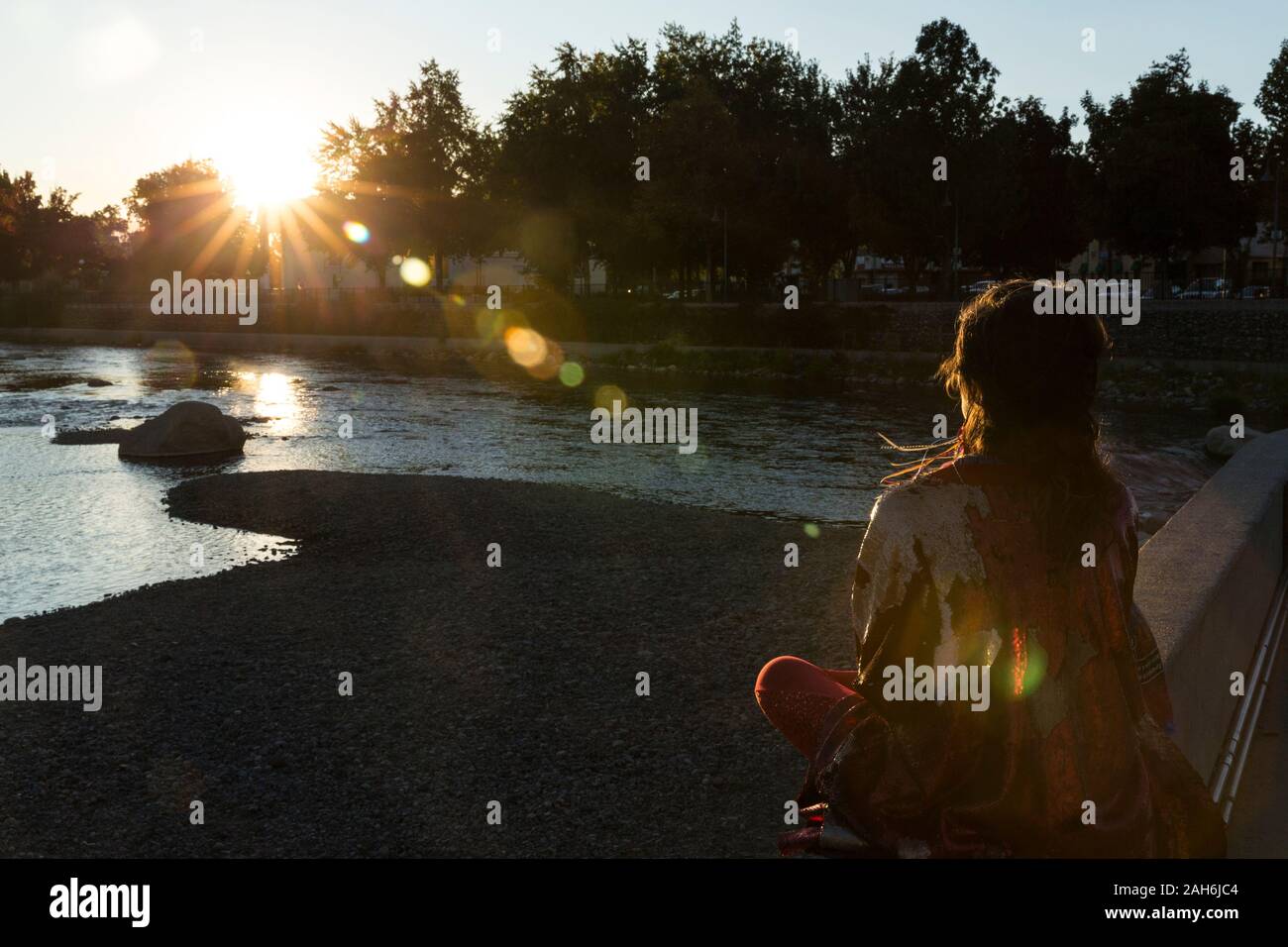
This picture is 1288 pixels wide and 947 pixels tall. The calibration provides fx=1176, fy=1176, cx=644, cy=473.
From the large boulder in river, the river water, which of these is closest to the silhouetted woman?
the river water

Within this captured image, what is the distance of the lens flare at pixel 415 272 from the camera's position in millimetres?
92125

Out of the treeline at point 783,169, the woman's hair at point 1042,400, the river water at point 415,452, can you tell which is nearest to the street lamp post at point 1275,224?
the treeline at point 783,169

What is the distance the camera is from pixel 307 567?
43.8 feet

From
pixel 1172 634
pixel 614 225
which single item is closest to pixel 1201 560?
pixel 1172 634

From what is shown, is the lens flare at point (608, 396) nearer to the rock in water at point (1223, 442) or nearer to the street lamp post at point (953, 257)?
the rock in water at point (1223, 442)

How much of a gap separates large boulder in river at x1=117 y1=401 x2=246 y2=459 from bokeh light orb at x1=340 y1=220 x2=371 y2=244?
200 ft

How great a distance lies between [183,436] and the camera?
2441cm

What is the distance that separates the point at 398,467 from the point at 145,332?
67.4 meters

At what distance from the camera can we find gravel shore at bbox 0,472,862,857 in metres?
6.38

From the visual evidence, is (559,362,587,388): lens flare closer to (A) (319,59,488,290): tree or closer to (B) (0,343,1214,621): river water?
(B) (0,343,1214,621): river water

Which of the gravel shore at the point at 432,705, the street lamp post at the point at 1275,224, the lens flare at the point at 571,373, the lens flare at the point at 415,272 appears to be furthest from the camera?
the lens flare at the point at 415,272

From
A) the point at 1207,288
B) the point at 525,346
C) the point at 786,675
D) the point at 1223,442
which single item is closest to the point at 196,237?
the point at 525,346

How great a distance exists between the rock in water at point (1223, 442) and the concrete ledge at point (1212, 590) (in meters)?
18.0
